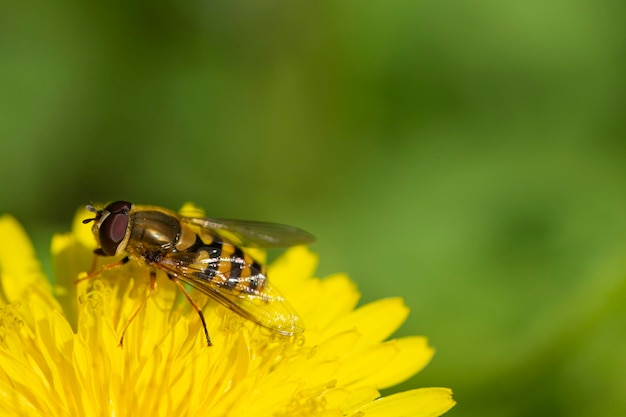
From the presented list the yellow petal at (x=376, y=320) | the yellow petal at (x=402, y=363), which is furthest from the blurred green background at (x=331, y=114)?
the yellow petal at (x=402, y=363)

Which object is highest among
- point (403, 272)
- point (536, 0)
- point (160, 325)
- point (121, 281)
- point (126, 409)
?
point (536, 0)

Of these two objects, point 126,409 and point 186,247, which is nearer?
point 126,409

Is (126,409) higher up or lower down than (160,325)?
lower down

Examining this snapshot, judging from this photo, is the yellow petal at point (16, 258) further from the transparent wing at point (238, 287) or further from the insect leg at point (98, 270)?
the transparent wing at point (238, 287)

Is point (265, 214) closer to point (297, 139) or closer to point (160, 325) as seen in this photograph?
point (297, 139)

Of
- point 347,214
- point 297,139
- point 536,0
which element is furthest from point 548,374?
point 536,0

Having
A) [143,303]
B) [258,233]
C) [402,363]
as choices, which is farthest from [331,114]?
[143,303]

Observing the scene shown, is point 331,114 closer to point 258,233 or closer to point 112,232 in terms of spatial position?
point 258,233

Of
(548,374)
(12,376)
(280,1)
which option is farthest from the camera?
(280,1)
